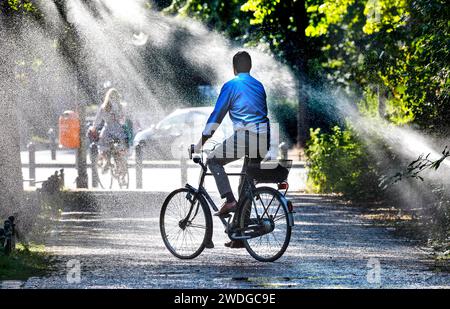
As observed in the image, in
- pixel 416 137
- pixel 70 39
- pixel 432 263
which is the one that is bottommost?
pixel 432 263

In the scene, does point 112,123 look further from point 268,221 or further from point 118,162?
point 268,221

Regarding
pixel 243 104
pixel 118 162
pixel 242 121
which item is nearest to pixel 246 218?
pixel 242 121

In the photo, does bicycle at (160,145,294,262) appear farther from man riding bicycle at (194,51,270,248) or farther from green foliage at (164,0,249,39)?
green foliage at (164,0,249,39)

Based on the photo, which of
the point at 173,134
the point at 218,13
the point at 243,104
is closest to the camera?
the point at 243,104

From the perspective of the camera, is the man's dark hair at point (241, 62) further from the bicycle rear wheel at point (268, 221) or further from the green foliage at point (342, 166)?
the green foliage at point (342, 166)

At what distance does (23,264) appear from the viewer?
9977mm

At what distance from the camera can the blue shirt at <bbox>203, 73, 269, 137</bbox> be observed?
10219mm

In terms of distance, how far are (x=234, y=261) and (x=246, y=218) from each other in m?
0.44

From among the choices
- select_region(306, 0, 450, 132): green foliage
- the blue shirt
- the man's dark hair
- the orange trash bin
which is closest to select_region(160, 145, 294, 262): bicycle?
the blue shirt

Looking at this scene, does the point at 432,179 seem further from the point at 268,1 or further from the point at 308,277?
the point at 268,1

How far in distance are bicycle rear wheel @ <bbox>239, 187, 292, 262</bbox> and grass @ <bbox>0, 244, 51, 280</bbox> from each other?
1.88 meters

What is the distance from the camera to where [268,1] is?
20.1 m

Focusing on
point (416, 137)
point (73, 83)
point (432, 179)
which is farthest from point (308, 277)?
point (73, 83)
